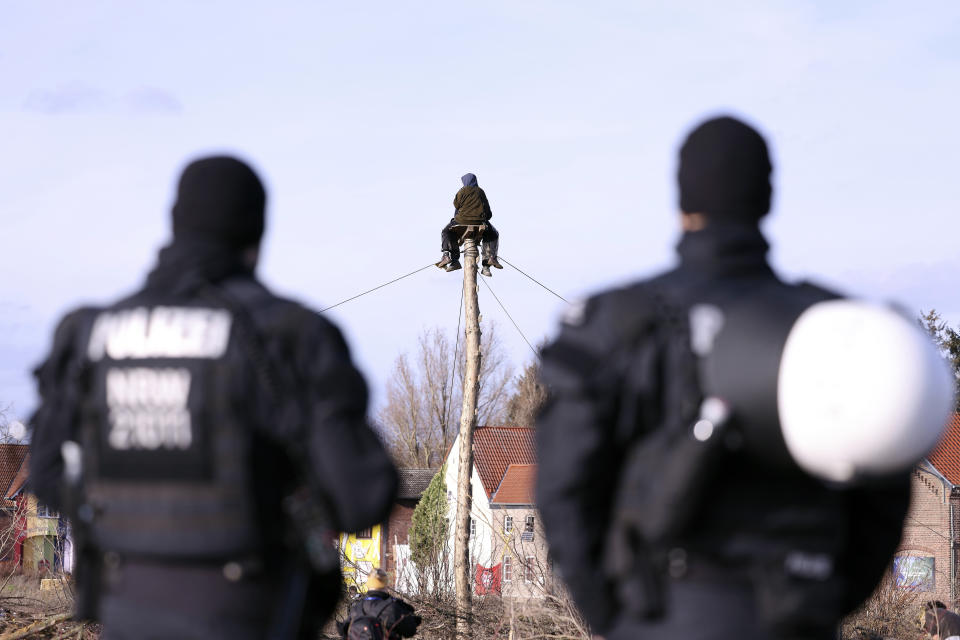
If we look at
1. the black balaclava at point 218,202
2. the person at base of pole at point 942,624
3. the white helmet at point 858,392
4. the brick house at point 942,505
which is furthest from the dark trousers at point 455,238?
the white helmet at point 858,392

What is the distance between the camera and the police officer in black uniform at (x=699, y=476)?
264 cm

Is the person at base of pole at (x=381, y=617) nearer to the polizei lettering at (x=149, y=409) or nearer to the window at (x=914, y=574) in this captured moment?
the window at (x=914, y=574)

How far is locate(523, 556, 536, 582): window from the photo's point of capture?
1069 cm

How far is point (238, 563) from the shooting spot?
9.68 feet

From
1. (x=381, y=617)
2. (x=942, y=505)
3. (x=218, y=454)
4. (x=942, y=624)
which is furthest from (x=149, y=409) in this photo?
(x=942, y=505)

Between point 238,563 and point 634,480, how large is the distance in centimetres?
103

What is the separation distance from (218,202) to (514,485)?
142 feet

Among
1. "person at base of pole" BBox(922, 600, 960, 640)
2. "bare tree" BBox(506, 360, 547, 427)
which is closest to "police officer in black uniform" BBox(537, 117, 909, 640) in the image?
"person at base of pole" BBox(922, 600, 960, 640)

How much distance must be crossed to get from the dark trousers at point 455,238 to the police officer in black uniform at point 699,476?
13807mm

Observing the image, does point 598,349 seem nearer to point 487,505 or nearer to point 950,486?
point 950,486

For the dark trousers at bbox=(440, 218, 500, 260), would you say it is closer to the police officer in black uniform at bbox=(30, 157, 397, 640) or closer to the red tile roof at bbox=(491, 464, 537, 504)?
the police officer in black uniform at bbox=(30, 157, 397, 640)

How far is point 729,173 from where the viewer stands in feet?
9.53

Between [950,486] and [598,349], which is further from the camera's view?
[950,486]

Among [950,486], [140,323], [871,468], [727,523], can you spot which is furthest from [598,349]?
[950,486]
